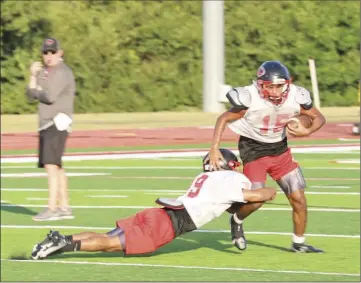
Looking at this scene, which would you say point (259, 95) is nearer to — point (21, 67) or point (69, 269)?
point (69, 269)

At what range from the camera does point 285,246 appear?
11836 millimetres

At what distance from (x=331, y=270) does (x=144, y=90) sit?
23400mm

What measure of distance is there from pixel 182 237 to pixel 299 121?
243 cm

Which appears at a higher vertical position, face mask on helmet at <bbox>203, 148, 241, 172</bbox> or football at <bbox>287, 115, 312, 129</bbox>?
football at <bbox>287, 115, 312, 129</bbox>

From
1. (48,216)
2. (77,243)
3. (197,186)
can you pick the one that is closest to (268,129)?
(197,186)

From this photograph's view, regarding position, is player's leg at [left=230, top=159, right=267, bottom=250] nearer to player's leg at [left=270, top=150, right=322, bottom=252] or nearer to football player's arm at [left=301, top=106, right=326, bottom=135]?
player's leg at [left=270, top=150, right=322, bottom=252]

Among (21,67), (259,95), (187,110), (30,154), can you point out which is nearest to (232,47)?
(187,110)

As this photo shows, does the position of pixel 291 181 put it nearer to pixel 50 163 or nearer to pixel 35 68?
pixel 50 163

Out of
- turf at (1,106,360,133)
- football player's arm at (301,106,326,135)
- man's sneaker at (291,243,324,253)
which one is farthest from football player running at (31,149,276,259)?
turf at (1,106,360,133)

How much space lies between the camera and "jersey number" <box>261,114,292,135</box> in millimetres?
10781

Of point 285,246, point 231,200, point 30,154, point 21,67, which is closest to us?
point 231,200

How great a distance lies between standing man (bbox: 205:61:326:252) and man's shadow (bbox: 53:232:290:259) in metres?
0.58

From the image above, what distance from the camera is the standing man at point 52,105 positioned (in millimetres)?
13703

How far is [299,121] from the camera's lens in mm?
10680
